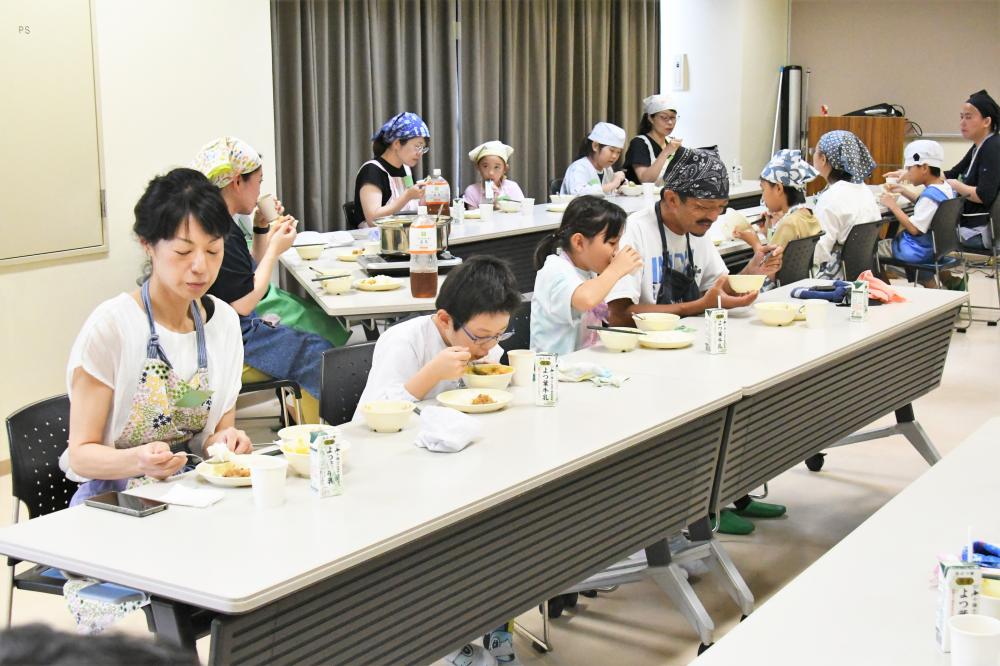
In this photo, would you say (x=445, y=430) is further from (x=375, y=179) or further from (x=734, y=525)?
(x=375, y=179)

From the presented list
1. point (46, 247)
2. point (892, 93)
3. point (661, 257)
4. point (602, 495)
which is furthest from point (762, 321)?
point (892, 93)

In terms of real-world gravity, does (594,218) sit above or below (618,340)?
above

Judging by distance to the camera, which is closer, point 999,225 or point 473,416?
point 473,416

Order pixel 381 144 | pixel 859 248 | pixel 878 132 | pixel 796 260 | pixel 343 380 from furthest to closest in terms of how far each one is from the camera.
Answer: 1. pixel 878 132
2. pixel 381 144
3. pixel 859 248
4. pixel 796 260
5. pixel 343 380

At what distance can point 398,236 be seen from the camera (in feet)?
15.2

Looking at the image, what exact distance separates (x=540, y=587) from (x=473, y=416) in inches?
17.9

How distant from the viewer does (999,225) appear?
7262 millimetres

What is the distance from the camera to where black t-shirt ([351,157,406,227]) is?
19.0 feet

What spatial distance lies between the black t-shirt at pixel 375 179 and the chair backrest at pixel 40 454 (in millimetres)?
3366

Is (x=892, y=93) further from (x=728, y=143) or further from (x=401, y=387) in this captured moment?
(x=401, y=387)

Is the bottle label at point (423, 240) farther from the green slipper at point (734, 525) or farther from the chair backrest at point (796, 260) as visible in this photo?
the chair backrest at point (796, 260)

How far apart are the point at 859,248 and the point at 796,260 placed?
0.82 metres

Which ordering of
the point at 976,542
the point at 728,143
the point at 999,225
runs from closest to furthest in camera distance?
the point at 976,542 → the point at 999,225 → the point at 728,143

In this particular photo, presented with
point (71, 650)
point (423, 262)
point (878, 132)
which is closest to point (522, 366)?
point (423, 262)
